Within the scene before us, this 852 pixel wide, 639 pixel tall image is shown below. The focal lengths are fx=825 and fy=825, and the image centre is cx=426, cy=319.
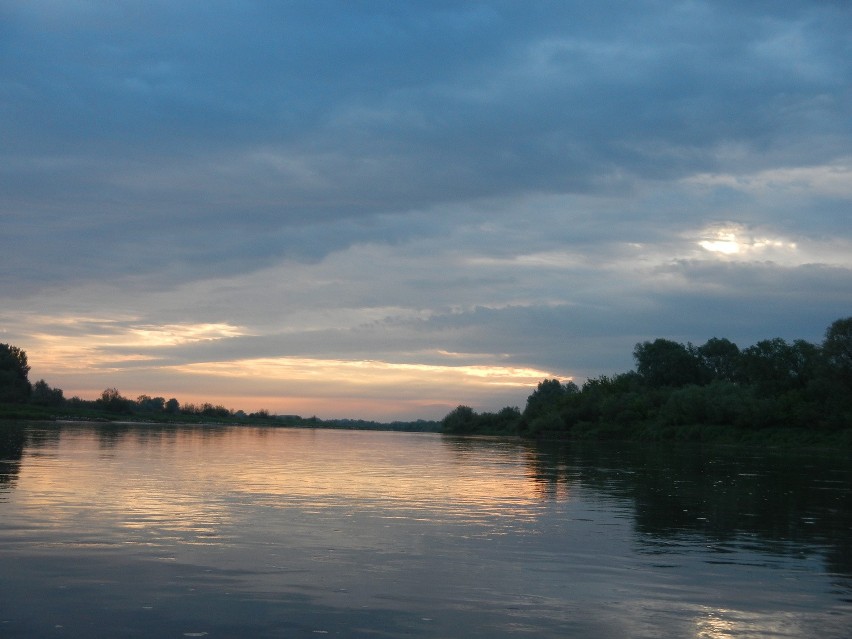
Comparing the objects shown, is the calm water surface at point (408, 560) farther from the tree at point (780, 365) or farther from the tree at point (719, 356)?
the tree at point (719, 356)

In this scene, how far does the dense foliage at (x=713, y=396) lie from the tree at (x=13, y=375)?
97.8 meters

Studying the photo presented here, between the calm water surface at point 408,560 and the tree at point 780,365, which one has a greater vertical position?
the tree at point 780,365

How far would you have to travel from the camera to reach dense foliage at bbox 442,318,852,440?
9112 cm

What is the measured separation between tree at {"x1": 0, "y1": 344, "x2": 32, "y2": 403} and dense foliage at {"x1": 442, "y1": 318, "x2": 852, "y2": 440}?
97.8m

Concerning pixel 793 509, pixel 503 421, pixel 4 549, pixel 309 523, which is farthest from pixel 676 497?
pixel 503 421

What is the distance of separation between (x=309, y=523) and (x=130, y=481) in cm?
1279

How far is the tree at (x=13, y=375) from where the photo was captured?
6206 inches

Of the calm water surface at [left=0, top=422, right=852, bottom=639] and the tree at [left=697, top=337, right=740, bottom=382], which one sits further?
the tree at [left=697, top=337, right=740, bottom=382]

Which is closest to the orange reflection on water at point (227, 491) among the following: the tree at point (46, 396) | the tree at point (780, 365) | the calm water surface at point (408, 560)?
the calm water surface at point (408, 560)

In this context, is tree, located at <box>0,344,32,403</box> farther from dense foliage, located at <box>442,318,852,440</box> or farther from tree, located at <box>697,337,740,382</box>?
tree, located at <box>697,337,740,382</box>

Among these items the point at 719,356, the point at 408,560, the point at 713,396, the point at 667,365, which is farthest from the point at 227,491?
the point at 719,356

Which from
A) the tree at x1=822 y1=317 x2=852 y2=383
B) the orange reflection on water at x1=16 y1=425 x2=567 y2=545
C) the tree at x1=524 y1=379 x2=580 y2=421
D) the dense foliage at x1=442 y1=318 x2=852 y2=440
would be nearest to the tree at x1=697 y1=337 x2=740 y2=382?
the dense foliage at x1=442 y1=318 x2=852 y2=440

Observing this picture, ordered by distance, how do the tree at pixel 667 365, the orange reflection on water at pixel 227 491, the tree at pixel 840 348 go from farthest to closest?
the tree at pixel 667 365 → the tree at pixel 840 348 → the orange reflection on water at pixel 227 491

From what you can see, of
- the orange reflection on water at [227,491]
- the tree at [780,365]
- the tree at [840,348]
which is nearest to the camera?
the orange reflection on water at [227,491]
